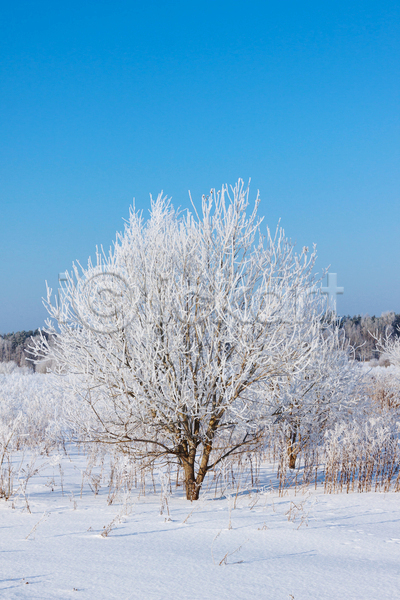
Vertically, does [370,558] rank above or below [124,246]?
below

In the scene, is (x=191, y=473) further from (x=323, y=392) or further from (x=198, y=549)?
(x=323, y=392)

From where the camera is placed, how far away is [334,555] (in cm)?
331

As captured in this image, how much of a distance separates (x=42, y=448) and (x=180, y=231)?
19.8 ft

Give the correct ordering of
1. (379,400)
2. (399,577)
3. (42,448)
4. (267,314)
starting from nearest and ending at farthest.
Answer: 1. (399,577)
2. (267,314)
3. (42,448)
4. (379,400)

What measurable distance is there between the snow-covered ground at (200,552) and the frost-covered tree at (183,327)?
103cm

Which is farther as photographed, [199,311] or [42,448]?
[42,448]

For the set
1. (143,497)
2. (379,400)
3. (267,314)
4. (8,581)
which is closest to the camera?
(8,581)

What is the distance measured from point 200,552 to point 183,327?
8.19 feet

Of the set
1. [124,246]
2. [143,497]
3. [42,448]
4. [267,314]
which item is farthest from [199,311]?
[42,448]

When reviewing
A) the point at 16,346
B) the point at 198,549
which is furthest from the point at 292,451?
the point at 16,346

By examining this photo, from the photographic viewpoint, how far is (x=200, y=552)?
10.8 ft

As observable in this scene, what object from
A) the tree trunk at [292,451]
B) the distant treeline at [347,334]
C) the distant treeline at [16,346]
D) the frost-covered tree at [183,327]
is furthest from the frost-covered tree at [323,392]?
the distant treeline at [347,334]

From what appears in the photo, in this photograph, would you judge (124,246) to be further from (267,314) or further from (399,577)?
(399,577)

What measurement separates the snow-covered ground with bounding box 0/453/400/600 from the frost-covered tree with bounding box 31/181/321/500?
1034 millimetres
